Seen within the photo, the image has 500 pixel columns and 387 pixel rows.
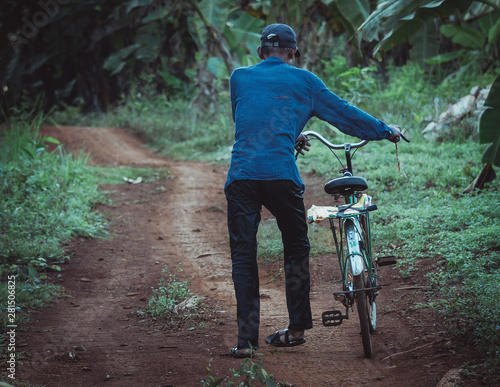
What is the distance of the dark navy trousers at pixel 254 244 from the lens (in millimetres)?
3336

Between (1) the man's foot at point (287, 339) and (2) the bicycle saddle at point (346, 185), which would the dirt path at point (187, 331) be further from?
(2) the bicycle saddle at point (346, 185)

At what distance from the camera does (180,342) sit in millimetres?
3803

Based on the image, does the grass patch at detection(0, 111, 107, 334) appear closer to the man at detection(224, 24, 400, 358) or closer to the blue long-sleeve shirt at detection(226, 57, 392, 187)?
the man at detection(224, 24, 400, 358)

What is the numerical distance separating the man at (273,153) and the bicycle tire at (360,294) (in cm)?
29

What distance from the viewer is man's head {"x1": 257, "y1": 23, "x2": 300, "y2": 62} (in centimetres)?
339

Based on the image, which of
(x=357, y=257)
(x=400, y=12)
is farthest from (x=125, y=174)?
(x=357, y=257)

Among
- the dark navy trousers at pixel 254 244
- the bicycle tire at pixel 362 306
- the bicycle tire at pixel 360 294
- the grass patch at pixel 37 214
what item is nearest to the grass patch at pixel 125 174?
the grass patch at pixel 37 214

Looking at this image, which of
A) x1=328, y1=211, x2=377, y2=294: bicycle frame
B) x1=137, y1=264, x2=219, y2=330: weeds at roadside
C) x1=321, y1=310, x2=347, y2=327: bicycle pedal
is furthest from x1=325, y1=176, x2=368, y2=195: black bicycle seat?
x1=137, y1=264, x2=219, y2=330: weeds at roadside

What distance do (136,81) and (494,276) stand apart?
1513 cm

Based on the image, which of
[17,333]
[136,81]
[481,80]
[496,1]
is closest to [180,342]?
[17,333]

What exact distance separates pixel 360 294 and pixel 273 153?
0.98m

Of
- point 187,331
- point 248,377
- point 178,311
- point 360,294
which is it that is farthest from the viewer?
point 178,311

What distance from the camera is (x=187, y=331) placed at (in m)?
4.03

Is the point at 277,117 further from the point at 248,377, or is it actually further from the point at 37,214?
the point at 37,214
